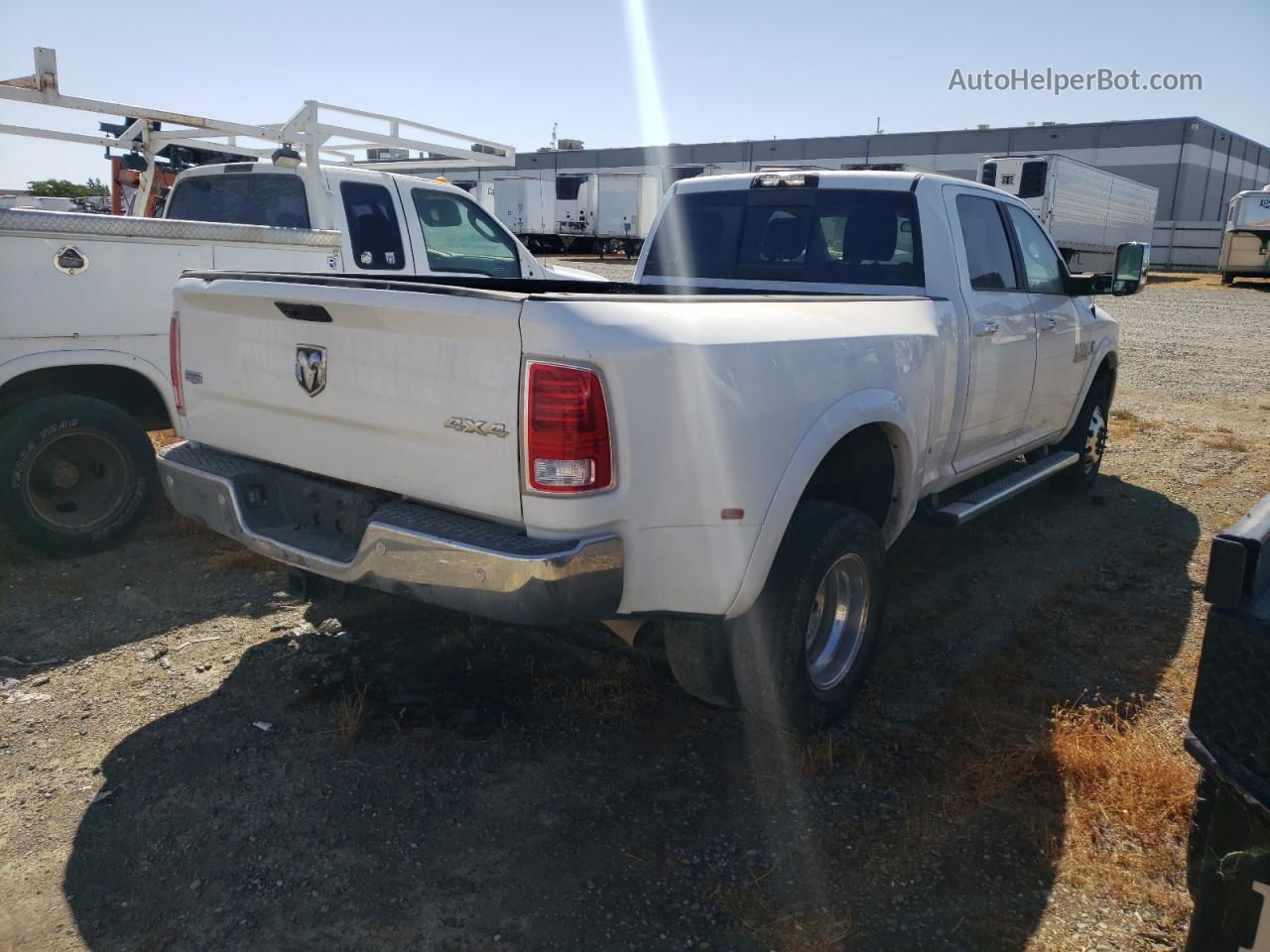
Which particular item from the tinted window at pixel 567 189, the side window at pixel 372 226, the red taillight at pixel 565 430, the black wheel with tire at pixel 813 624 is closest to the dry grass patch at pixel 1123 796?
the black wheel with tire at pixel 813 624

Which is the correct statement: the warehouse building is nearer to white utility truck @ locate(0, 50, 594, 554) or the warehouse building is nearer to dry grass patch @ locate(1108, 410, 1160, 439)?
dry grass patch @ locate(1108, 410, 1160, 439)

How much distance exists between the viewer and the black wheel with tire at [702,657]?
3.18 m

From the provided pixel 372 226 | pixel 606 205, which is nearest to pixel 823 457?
pixel 372 226

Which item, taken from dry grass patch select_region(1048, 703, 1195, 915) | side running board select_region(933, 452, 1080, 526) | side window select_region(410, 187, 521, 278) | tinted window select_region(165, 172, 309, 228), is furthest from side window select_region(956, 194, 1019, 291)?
tinted window select_region(165, 172, 309, 228)

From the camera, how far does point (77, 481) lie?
513 centimetres

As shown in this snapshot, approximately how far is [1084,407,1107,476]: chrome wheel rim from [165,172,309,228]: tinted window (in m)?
5.75

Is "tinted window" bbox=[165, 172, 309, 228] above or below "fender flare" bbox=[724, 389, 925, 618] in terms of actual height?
above

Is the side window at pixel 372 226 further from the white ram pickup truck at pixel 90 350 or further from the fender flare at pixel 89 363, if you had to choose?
the fender flare at pixel 89 363

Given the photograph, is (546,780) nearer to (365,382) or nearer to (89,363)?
(365,382)

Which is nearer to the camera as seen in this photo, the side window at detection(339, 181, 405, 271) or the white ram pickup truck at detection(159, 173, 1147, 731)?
the white ram pickup truck at detection(159, 173, 1147, 731)

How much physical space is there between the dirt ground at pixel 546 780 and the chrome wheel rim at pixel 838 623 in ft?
0.79

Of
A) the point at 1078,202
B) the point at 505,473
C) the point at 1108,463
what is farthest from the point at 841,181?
the point at 1078,202

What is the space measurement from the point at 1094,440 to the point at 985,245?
2.42 meters

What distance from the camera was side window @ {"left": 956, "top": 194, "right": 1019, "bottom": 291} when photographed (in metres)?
4.81
